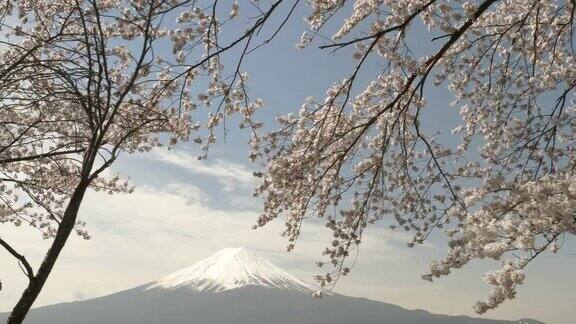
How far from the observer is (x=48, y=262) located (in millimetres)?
5312

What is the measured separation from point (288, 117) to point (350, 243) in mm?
2124

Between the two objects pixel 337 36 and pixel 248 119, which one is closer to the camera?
pixel 337 36

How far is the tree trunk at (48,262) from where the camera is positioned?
508cm

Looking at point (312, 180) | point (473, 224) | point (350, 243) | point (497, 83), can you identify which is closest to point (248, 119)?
point (312, 180)

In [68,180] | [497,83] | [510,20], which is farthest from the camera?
[68,180]

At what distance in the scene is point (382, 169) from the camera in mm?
7086

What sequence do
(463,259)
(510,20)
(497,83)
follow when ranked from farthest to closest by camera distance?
(497,83), (510,20), (463,259)

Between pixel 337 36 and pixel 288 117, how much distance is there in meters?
1.43

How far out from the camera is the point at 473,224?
5859mm

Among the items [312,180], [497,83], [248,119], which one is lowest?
[312,180]

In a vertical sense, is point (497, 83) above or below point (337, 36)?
above

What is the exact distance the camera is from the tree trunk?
508cm

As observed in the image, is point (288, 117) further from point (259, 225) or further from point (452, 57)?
point (452, 57)

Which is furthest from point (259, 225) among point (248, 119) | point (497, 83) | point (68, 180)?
point (68, 180)
